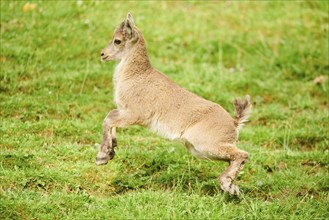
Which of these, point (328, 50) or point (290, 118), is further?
point (328, 50)

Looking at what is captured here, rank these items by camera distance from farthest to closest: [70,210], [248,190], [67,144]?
[67,144] < [248,190] < [70,210]

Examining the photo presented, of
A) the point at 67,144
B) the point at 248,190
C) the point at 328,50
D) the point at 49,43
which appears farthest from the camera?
the point at 328,50

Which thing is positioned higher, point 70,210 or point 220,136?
point 220,136

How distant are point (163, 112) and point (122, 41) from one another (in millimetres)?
1028

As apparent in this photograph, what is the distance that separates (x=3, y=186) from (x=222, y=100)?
14.4 feet

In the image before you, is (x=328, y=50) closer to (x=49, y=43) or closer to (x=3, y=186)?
(x=49, y=43)

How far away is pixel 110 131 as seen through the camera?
21.1 ft

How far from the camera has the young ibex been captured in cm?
613

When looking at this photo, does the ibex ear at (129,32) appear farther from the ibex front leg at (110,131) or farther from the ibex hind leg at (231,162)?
the ibex hind leg at (231,162)

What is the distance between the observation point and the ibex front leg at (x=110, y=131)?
639 cm

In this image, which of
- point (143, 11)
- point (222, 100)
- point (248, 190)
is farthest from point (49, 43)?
point (248, 190)

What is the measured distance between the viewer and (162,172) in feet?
23.1

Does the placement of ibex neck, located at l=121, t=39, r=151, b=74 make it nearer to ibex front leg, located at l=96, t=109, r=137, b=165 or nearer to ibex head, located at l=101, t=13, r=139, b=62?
ibex head, located at l=101, t=13, r=139, b=62

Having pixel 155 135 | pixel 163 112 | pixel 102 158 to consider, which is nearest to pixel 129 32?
pixel 163 112
